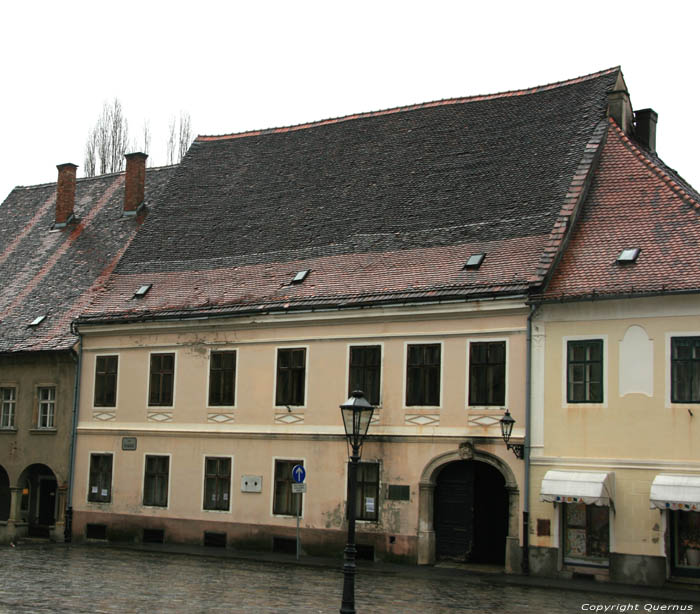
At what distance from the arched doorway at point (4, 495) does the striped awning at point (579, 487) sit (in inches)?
779

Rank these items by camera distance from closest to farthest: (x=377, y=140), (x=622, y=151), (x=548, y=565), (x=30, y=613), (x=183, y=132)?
(x=30, y=613) → (x=548, y=565) → (x=622, y=151) → (x=377, y=140) → (x=183, y=132)

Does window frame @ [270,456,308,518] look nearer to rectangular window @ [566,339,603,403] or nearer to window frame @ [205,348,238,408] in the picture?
window frame @ [205,348,238,408]

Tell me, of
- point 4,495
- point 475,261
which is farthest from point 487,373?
point 4,495

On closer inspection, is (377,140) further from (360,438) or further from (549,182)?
(360,438)

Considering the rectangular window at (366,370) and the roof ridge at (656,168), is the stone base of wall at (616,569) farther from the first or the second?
the roof ridge at (656,168)

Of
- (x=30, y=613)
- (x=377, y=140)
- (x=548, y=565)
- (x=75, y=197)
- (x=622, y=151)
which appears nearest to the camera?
(x=30, y=613)

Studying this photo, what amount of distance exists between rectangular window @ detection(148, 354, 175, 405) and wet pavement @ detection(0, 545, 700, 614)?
19.8 ft

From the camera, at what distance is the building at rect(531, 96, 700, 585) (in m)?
23.5

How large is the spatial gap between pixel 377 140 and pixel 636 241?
12088 millimetres

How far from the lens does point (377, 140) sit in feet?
117

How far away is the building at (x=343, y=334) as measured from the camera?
26.9 m

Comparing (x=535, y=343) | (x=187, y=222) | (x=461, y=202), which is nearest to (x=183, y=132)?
(x=187, y=222)

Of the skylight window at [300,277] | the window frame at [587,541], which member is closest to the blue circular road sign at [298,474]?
the skylight window at [300,277]

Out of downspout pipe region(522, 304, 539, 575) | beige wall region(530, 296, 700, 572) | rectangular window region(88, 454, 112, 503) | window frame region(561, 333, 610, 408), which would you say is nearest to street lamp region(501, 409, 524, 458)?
downspout pipe region(522, 304, 539, 575)
